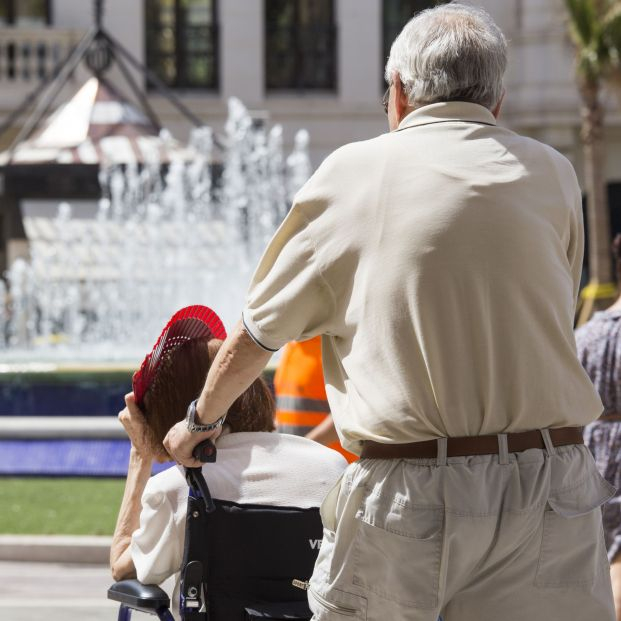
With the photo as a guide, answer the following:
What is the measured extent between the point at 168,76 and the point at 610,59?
920 cm

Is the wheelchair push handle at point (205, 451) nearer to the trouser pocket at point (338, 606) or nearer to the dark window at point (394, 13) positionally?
the trouser pocket at point (338, 606)

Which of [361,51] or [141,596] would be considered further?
[361,51]

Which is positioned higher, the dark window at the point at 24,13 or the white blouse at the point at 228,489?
the dark window at the point at 24,13

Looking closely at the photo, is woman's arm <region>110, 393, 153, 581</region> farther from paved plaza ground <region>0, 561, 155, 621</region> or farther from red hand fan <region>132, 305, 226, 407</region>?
paved plaza ground <region>0, 561, 155, 621</region>

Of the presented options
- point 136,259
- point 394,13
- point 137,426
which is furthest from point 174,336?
point 394,13

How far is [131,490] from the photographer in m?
3.59

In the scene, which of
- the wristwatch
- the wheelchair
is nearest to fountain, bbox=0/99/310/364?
the wheelchair

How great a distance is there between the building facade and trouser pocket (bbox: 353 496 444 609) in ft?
83.9

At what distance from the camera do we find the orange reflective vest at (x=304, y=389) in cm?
564

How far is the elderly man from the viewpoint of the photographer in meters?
2.69

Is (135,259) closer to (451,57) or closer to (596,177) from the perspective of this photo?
(596,177)

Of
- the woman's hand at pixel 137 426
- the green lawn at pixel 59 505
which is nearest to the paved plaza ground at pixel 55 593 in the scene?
the green lawn at pixel 59 505

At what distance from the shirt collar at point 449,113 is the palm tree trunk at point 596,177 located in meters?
23.3

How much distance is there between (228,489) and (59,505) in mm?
6460
